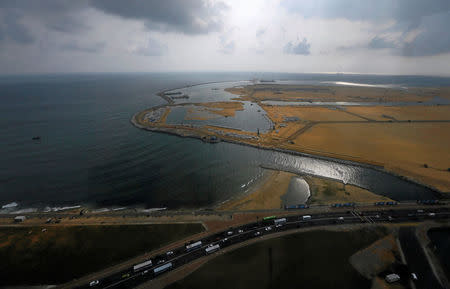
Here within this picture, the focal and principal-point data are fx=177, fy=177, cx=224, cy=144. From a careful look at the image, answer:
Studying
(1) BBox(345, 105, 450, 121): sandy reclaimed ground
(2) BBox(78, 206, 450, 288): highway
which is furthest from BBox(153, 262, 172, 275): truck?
(1) BBox(345, 105, 450, 121): sandy reclaimed ground

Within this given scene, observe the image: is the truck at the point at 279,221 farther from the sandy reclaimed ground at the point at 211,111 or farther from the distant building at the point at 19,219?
the sandy reclaimed ground at the point at 211,111

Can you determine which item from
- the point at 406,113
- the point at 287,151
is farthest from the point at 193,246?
the point at 406,113

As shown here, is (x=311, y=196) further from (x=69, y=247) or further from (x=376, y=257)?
(x=69, y=247)

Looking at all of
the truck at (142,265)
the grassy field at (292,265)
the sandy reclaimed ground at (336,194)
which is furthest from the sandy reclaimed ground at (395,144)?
the truck at (142,265)

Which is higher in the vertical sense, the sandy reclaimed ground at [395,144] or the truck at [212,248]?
the sandy reclaimed ground at [395,144]

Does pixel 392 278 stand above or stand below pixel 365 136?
below

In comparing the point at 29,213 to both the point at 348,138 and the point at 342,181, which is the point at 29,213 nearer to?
the point at 342,181

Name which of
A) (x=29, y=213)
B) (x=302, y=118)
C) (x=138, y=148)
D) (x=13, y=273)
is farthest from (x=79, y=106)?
(x=302, y=118)
